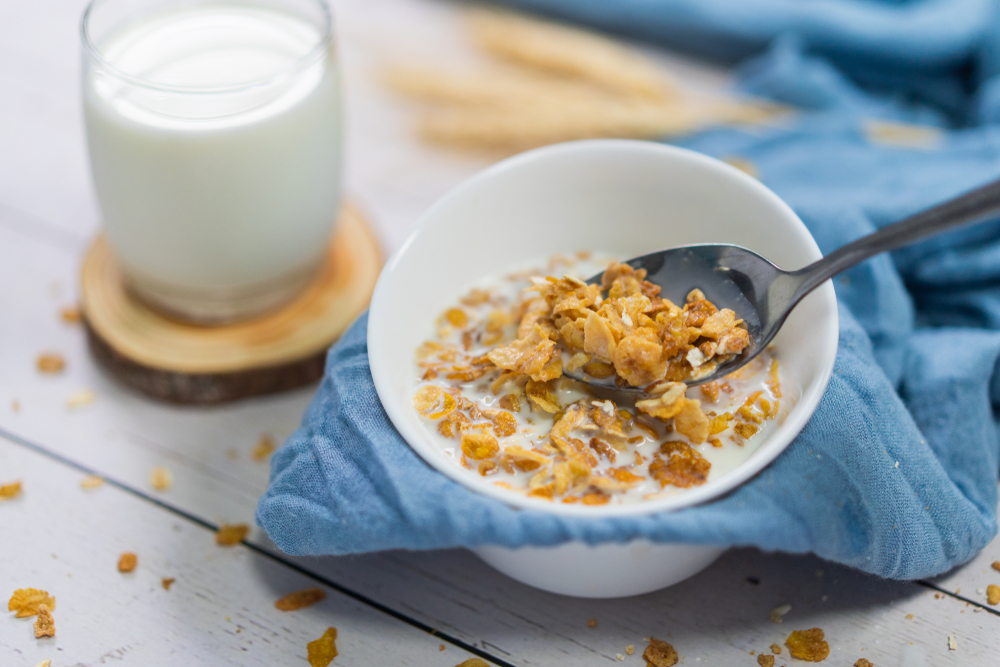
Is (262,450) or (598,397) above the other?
(598,397)

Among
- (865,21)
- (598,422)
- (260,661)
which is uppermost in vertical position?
(865,21)

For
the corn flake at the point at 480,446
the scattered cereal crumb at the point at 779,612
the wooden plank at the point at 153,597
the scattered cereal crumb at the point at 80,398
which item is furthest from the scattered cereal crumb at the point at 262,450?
the scattered cereal crumb at the point at 779,612

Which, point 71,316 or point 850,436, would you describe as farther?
point 71,316

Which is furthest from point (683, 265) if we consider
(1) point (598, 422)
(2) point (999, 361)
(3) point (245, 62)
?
(3) point (245, 62)

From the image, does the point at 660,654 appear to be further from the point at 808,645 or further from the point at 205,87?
the point at 205,87

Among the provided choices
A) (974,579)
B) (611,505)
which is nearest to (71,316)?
(611,505)

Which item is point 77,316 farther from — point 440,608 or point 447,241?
point 440,608
